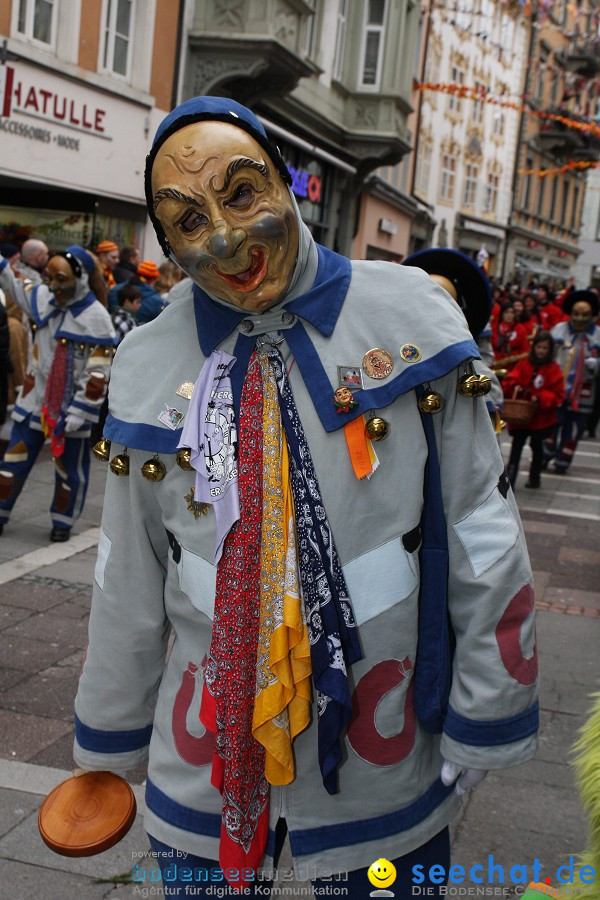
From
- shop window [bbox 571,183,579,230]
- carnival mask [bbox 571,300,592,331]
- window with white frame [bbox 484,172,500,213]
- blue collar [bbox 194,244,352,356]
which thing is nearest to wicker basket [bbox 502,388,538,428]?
carnival mask [bbox 571,300,592,331]

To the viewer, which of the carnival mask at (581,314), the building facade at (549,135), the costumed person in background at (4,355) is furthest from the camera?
the building facade at (549,135)

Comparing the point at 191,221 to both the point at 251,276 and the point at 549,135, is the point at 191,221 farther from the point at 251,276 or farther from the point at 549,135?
the point at 549,135

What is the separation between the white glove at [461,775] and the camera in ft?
6.09

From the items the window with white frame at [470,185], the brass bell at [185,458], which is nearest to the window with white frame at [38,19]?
the brass bell at [185,458]

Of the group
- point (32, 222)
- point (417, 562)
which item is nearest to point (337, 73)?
point (32, 222)

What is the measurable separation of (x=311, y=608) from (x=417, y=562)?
228 millimetres

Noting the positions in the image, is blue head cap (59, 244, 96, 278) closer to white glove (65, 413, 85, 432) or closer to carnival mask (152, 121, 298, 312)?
white glove (65, 413, 85, 432)

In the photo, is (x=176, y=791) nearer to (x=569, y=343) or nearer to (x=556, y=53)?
(x=569, y=343)

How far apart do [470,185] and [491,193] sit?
6.65 ft

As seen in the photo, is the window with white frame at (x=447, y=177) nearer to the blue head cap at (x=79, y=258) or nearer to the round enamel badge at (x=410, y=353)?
the blue head cap at (x=79, y=258)

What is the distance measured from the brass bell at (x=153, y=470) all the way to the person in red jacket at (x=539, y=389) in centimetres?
812

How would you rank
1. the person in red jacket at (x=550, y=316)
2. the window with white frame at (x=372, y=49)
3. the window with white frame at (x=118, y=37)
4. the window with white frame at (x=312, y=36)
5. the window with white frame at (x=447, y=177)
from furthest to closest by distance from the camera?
the window with white frame at (x=447, y=177) < the window with white frame at (x=372, y=49) < the window with white frame at (x=312, y=36) < the person in red jacket at (x=550, y=316) < the window with white frame at (x=118, y=37)

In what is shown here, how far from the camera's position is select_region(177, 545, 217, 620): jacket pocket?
1840 mm

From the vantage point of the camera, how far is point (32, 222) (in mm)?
11781
